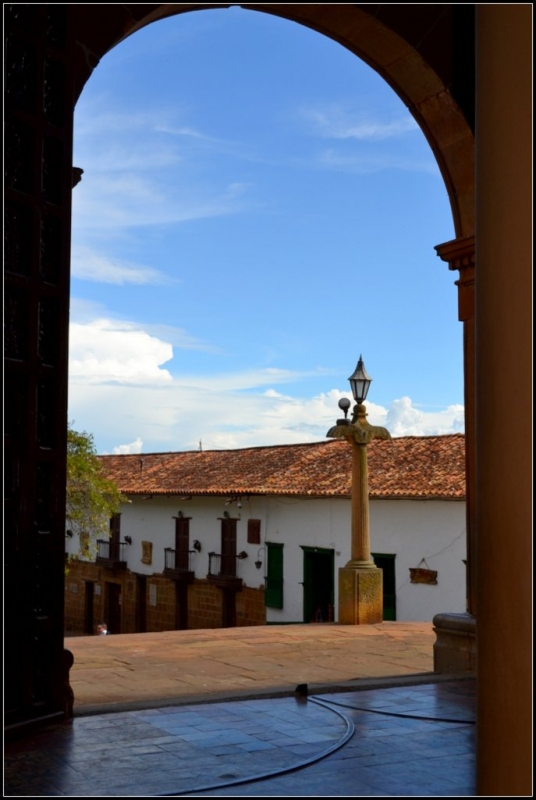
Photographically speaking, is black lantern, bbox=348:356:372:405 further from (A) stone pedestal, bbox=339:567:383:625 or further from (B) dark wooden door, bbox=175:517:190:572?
(B) dark wooden door, bbox=175:517:190:572

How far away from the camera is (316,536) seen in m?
19.4

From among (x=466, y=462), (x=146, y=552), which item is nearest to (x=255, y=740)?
(x=466, y=462)

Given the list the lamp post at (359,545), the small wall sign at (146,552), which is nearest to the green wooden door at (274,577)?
the small wall sign at (146,552)

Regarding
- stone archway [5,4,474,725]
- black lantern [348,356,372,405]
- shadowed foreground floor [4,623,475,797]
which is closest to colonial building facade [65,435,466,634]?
black lantern [348,356,372,405]

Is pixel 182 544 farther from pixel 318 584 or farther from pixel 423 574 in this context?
pixel 423 574

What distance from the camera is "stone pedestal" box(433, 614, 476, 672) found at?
575 cm

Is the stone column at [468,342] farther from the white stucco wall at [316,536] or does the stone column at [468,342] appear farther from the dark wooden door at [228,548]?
the dark wooden door at [228,548]

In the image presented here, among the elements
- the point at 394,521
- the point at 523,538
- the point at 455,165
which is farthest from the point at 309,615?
the point at 523,538

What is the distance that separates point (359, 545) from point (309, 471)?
32.4ft

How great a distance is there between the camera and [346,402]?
1127 cm

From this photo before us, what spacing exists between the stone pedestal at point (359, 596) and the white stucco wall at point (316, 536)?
5.83 meters

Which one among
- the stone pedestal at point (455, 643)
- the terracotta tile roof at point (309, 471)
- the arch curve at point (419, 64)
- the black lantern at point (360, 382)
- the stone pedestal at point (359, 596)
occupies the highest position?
the arch curve at point (419, 64)

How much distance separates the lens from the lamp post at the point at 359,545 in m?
10.7

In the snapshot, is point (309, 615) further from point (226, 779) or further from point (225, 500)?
point (226, 779)
